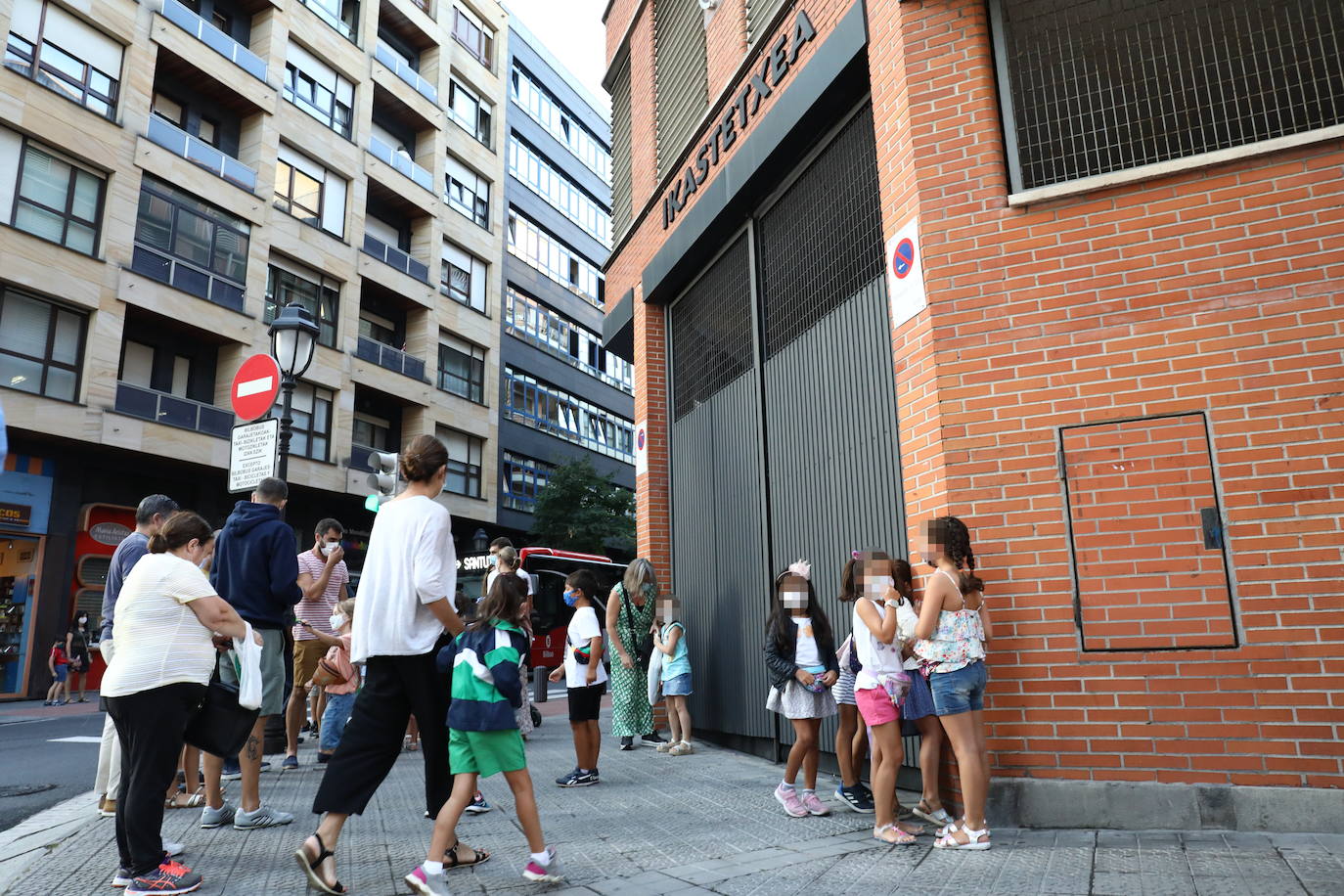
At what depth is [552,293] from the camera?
37.7m

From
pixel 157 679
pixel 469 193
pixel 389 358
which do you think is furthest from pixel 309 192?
pixel 157 679

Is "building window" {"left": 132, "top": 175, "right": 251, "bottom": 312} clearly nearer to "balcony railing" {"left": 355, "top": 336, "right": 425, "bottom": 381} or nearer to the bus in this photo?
"balcony railing" {"left": 355, "top": 336, "right": 425, "bottom": 381}

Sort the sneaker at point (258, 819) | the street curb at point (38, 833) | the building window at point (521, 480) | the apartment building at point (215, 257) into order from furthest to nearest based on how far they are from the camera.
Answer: the building window at point (521, 480) → the apartment building at point (215, 257) → the sneaker at point (258, 819) → the street curb at point (38, 833)

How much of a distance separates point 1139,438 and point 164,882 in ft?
17.6

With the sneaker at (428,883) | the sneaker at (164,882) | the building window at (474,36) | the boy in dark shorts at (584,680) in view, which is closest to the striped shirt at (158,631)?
the sneaker at (164,882)

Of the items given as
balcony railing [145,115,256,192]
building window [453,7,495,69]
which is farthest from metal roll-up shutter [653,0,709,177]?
building window [453,7,495,69]

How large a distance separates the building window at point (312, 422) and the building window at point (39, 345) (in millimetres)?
5841

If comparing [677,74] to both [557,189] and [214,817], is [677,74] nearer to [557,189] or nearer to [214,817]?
[214,817]

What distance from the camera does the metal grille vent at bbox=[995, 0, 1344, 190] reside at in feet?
16.8

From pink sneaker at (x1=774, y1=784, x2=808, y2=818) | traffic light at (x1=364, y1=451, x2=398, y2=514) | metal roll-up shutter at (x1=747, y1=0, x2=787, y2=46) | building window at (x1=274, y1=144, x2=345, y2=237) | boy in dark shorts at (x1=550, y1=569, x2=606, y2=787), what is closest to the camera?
pink sneaker at (x1=774, y1=784, x2=808, y2=818)

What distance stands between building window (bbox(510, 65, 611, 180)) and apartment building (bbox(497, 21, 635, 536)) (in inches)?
2.7

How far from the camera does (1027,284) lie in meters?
5.34

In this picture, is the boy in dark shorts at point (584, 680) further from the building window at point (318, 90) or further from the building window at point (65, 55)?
the building window at point (318, 90)

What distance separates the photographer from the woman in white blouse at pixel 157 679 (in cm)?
381
